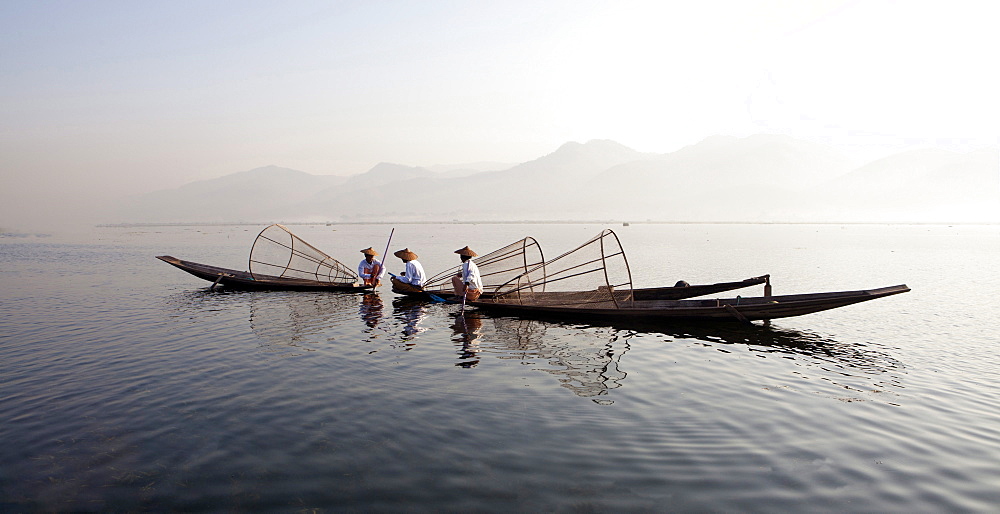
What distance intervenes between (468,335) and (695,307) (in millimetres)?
6796

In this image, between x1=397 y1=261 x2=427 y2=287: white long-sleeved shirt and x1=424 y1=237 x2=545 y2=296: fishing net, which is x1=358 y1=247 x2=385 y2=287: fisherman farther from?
x1=424 y1=237 x2=545 y2=296: fishing net

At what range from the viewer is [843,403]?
8930 mm

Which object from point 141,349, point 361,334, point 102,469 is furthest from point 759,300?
point 141,349

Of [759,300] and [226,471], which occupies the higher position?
[759,300]

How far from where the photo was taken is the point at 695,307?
49.6 feet

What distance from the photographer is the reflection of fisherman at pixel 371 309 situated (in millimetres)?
16516

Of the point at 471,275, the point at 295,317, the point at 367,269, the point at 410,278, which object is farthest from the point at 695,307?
the point at 367,269

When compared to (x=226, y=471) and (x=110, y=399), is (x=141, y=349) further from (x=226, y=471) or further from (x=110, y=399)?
(x=226, y=471)

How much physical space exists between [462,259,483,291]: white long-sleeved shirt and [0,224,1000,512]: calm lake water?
6.14 feet

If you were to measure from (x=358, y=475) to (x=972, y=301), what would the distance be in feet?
88.6

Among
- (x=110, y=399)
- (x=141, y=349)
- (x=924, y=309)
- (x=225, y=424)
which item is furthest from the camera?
(x=924, y=309)

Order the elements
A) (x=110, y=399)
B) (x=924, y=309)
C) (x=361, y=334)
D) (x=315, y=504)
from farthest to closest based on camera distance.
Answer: (x=924, y=309) < (x=361, y=334) < (x=110, y=399) < (x=315, y=504)

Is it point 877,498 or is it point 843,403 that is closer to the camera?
point 877,498

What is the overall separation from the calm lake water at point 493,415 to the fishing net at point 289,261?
299 inches
